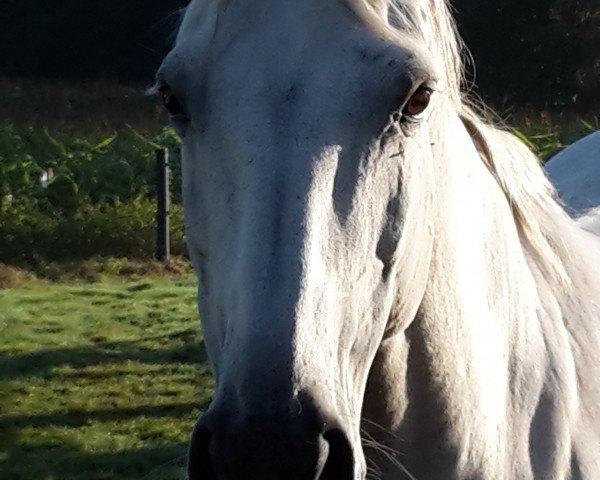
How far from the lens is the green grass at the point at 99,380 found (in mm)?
6160

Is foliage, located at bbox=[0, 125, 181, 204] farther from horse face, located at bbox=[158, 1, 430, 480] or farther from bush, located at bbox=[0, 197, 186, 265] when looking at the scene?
A: horse face, located at bbox=[158, 1, 430, 480]

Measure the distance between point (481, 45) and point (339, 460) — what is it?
25624 mm

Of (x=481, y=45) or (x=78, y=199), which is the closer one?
(x=78, y=199)

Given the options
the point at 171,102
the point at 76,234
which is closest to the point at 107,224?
the point at 76,234

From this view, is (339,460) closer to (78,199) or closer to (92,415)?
(92,415)

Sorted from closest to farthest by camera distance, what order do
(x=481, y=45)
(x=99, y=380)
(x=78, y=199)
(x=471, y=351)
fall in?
(x=471, y=351), (x=99, y=380), (x=78, y=199), (x=481, y=45)

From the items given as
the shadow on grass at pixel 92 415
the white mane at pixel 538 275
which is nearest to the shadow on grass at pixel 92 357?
the shadow on grass at pixel 92 415

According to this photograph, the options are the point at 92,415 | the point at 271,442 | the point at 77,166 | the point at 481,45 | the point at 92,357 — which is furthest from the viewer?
the point at 481,45

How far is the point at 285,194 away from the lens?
1739 mm

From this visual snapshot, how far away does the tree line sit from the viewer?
24906mm

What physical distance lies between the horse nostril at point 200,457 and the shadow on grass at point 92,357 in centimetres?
621

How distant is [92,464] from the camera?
6059mm

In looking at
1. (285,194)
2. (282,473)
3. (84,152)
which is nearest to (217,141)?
(285,194)

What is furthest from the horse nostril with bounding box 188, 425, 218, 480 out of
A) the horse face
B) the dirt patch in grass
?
the dirt patch in grass
